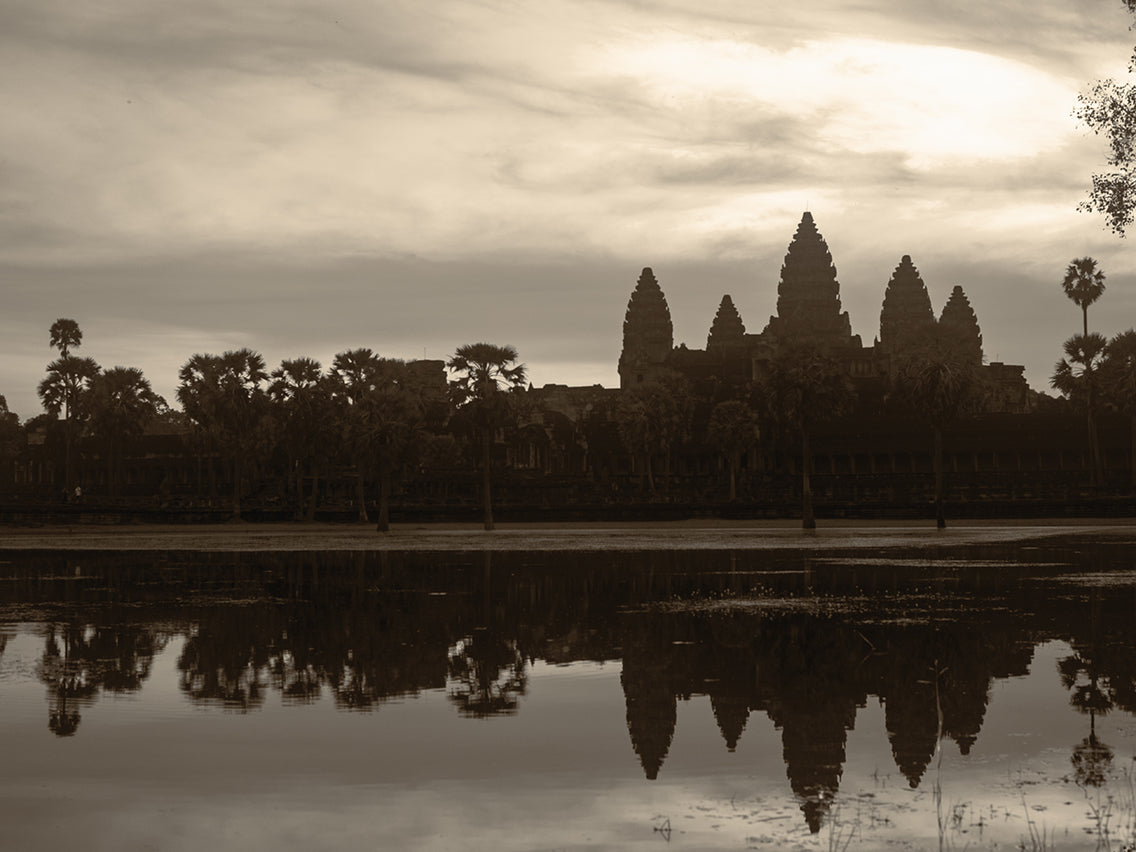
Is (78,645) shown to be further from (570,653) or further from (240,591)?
(240,591)

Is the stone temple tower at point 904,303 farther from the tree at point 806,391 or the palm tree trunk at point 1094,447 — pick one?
the tree at point 806,391

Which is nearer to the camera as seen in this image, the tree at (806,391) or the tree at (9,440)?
the tree at (806,391)

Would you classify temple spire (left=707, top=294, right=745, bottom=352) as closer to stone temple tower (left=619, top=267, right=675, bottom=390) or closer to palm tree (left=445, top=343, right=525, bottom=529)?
stone temple tower (left=619, top=267, right=675, bottom=390)

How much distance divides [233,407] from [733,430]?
101 feet

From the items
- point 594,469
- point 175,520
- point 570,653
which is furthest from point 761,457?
point 570,653

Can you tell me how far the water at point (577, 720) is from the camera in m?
9.73

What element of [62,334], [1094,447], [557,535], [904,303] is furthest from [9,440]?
[904,303]

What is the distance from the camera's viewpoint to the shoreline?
51.5 meters

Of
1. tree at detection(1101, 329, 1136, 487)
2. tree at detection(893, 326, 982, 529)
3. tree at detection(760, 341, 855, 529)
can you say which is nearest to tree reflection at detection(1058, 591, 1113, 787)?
tree at detection(893, 326, 982, 529)

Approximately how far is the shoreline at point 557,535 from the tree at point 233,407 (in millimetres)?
8179

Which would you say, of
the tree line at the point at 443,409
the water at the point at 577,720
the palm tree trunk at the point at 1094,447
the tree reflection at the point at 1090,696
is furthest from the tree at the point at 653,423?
the tree reflection at the point at 1090,696

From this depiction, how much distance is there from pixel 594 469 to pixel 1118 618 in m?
95.2

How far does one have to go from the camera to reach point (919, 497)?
274 feet

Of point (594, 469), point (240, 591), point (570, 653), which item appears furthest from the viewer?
point (594, 469)
